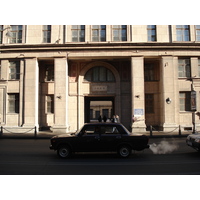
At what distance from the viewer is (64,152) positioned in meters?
9.43

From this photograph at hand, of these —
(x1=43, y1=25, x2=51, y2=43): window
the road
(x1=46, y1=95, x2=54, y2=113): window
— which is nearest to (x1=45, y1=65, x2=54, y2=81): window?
(x1=46, y1=95, x2=54, y2=113): window

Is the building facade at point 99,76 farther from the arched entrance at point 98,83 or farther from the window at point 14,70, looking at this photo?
the arched entrance at point 98,83

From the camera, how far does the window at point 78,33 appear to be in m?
22.7

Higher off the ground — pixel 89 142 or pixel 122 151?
pixel 89 142

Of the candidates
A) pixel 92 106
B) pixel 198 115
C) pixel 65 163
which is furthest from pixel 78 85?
pixel 92 106

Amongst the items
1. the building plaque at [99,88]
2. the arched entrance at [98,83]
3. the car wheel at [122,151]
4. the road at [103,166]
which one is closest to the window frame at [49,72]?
the arched entrance at [98,83]

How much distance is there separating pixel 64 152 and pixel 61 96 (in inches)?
502

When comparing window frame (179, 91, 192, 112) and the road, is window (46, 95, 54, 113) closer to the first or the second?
window frame (179, 91, 192, 112)

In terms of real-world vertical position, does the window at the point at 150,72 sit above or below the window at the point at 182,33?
below

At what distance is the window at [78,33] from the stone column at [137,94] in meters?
6.13

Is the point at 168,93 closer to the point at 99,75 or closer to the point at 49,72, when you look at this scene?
the point at 99,75

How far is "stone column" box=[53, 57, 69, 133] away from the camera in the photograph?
21.3 meters

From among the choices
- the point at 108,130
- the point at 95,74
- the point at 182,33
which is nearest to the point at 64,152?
the point at 108,130

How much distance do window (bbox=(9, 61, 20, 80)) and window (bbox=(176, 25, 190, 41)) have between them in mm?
18111
